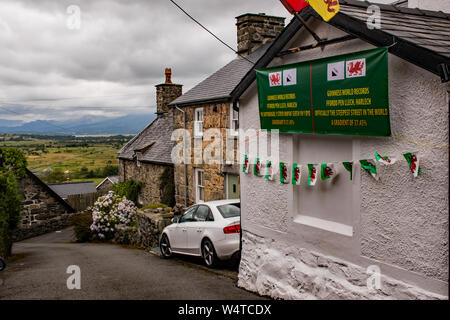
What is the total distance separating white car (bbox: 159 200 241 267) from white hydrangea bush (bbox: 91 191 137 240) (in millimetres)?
7894

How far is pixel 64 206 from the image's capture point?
26875 millimetres

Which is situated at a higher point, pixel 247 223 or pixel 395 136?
pixel 395 136

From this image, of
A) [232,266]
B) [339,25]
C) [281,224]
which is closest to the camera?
[339,25]

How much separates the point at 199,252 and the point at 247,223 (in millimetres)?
2917

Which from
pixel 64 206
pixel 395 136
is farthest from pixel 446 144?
pixel 64 206

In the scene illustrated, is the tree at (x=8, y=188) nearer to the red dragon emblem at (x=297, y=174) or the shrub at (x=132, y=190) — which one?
the shrub at (x=132, y=190)

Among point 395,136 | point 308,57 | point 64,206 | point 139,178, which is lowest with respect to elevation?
point 64,206

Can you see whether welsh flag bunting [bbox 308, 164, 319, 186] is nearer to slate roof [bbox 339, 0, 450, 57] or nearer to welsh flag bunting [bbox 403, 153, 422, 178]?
welsh flag bunting [bbox 403, 153, 422, 178]

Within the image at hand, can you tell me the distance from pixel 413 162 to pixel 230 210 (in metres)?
5.93

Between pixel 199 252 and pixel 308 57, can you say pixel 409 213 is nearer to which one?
pixel 308 57

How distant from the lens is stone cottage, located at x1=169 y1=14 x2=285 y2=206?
16484mm

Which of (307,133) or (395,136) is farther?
(307,133)

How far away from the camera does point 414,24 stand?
6387 mm

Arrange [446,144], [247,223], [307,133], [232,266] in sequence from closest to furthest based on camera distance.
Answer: [446,144], [307,133], [247,223], [232,266]
